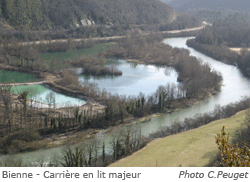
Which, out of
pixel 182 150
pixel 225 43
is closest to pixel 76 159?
pixel 182 150

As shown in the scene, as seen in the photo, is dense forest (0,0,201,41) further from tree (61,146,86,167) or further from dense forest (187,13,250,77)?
tree (61,146,86,167)

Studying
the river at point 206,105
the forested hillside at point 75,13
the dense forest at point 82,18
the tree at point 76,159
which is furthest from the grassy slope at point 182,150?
the forested hillside at point 75,13

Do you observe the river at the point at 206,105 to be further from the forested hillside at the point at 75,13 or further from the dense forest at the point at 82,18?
the forested hillside at the point at 75,13

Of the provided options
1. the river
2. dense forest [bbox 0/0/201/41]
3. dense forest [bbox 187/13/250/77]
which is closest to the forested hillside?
dense forest [bbox 0/0/201/41]

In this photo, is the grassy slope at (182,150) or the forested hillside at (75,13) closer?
the grassy slope at (182,150)

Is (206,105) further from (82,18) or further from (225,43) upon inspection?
(82,18)

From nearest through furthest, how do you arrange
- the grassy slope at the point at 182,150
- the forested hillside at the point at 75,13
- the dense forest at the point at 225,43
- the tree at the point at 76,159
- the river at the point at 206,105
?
the tree at the point at 76,159, the grassy slope at the point at 182,150, the river at the point at 206,105, the dense forest at the point at 225,43, the forested hillside at the point at 75,13

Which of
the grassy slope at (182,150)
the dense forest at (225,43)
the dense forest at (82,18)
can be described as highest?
the dense forest at (82,18)
